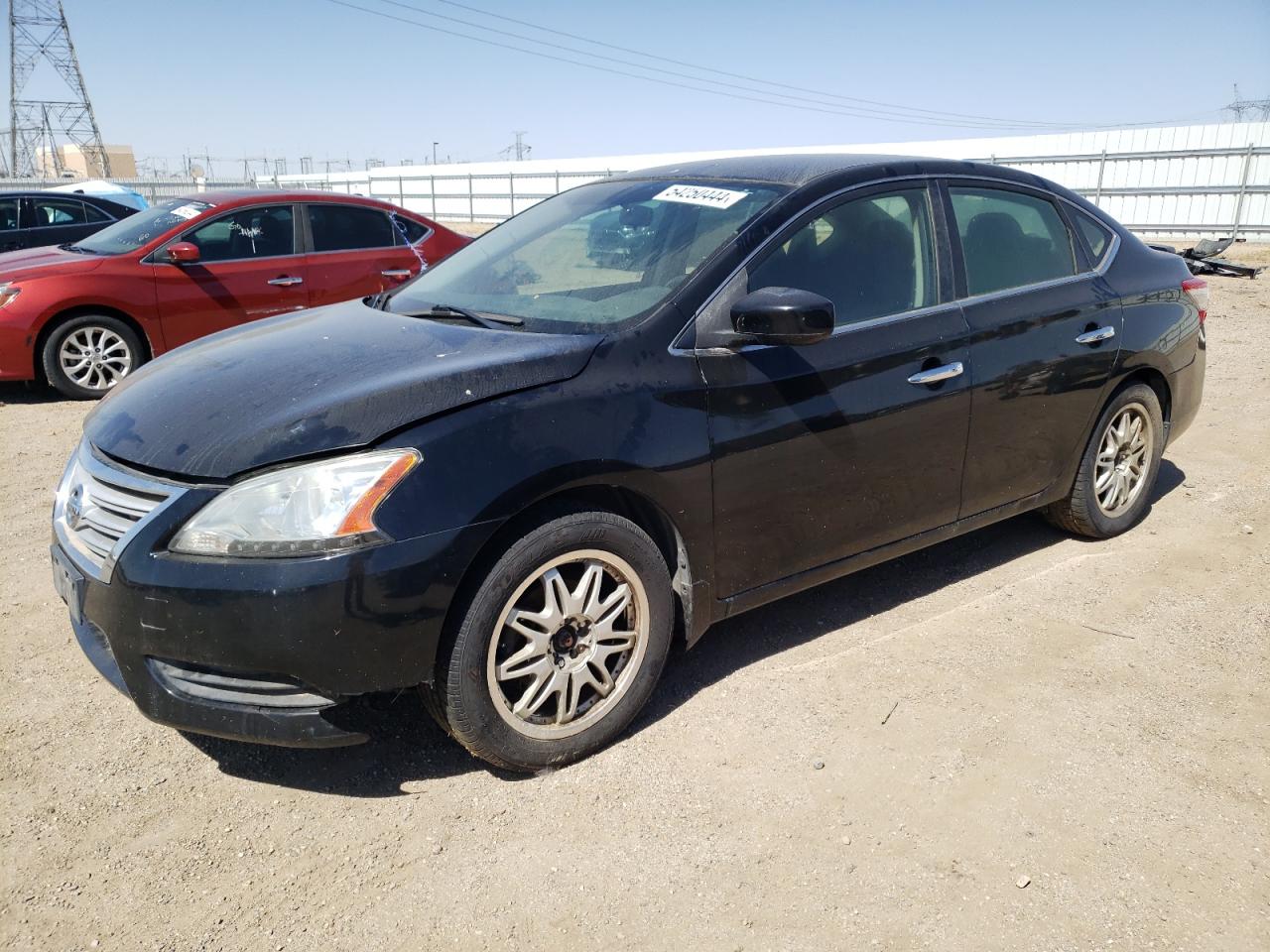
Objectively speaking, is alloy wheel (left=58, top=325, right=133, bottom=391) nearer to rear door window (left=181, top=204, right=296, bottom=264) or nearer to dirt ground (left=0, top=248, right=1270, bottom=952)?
rear door window (left=181, top=204, right=296, bottom=264)

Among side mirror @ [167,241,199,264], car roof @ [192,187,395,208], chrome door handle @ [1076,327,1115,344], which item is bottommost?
chrome door handle @ [1076,327,1115,344]

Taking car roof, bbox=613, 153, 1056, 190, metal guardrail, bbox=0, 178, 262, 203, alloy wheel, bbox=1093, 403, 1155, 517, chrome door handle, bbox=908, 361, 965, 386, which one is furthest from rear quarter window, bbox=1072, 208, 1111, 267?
metal guardrail, bbox=0, 178, 262, 203

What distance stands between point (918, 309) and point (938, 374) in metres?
0.25

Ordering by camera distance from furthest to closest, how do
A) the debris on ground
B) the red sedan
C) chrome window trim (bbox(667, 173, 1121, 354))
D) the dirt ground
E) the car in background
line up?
the debris on ground
the car in background
the red sedan
chrome window trim (bbox(667, 173, 1121, 354))
the dirt ground

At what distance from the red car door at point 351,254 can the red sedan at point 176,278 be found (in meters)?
0.01

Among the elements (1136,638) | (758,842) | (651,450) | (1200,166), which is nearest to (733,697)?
(758,842)

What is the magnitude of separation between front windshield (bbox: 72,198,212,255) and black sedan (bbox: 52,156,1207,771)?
A: 15.7 ft

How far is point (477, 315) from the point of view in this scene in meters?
3.33

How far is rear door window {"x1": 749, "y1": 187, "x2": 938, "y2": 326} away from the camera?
10.9 ft

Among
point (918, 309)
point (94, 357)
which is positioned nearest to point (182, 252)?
point (94, 357)

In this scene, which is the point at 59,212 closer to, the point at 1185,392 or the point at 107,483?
the point at 107,483

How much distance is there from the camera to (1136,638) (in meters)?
3.75

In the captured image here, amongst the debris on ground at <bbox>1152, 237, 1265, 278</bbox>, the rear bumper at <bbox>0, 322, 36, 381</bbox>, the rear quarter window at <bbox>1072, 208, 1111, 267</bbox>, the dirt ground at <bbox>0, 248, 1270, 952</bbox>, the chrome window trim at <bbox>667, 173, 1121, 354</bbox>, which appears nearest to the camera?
the dirt ground at <bbox>0, 248, 1270, 952</bbox>

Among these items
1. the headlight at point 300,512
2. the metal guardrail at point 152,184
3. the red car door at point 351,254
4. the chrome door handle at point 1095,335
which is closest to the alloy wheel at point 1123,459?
the chrome door handle at point 1095,335
